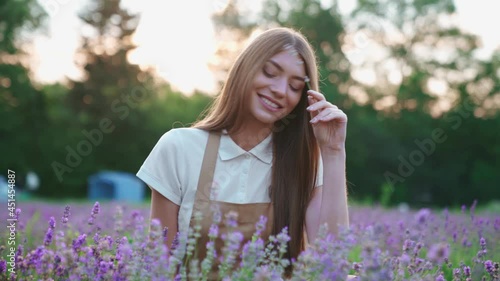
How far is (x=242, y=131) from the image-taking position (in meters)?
2.96

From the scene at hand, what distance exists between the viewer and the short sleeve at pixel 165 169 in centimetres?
268

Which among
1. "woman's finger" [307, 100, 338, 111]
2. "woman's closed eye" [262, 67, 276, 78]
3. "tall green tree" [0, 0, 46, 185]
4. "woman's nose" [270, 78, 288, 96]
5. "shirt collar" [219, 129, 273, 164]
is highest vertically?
"tall green tree" [0, 0, 46, 185]

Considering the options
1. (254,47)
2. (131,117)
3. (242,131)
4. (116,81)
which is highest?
(116,81)

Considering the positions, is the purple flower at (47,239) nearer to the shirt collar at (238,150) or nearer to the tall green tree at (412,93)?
the shirt collar at (238,150)

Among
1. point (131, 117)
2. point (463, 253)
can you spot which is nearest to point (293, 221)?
point (463, 253)

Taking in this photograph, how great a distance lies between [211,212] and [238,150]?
38 centimetres

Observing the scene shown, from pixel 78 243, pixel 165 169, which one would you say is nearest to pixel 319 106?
pixel 165 169

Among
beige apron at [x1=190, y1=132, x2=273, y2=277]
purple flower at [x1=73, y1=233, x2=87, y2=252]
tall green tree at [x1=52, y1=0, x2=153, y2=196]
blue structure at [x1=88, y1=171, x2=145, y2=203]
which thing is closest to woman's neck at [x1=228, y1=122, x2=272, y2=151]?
beige apron at [x1=190, y1=132, x2=273, y2=277]

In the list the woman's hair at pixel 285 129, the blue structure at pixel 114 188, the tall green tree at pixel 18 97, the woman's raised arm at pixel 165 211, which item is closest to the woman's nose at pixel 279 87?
the woman's hair at pixel 285 129

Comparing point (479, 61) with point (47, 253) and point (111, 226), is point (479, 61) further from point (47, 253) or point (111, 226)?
point (47, 253)

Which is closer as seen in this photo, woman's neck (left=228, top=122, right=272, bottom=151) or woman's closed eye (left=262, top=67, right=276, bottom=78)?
woman's closed eye (left=262, top=67, right=276, bottom=78)

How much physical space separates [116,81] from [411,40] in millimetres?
15335

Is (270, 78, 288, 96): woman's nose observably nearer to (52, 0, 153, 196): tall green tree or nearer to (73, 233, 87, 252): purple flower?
(73, 233, 87, 252): purple flower

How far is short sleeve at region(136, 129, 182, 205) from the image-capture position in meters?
2.68
